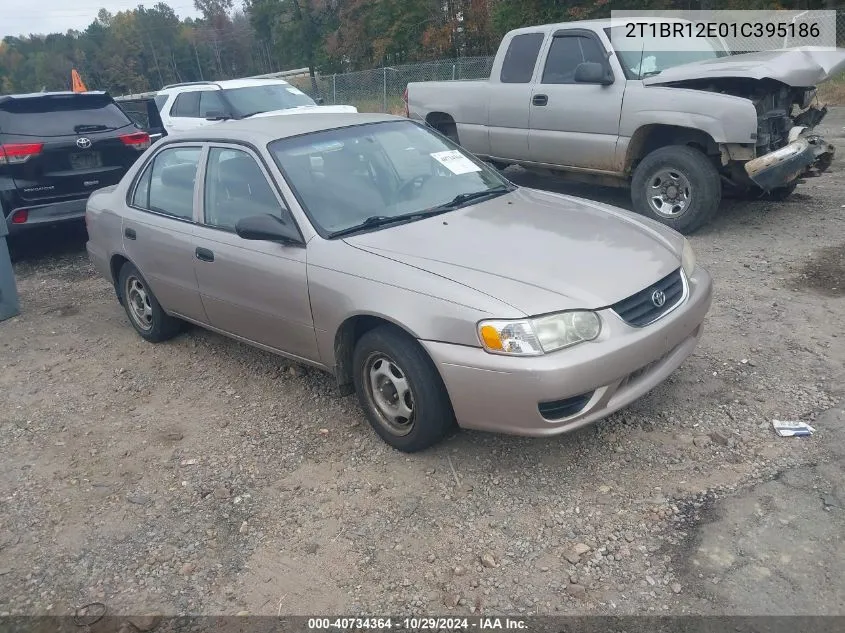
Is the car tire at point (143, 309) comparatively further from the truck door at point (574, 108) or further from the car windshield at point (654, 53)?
the car windshield at point (654, 53)

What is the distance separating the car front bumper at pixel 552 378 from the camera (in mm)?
3129

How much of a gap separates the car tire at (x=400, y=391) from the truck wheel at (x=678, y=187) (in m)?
4.29

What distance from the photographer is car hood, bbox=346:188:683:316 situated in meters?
3.30

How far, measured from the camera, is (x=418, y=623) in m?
2.73

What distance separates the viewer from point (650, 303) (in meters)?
3.49

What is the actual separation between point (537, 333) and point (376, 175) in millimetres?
1652

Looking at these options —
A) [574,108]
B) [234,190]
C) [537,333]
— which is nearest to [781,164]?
[574,108]

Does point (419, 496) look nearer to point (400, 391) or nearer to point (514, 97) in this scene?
point (400, 391)

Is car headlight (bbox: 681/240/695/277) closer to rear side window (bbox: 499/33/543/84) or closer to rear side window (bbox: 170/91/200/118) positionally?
rear side window (bbox: 499/33/543/84)

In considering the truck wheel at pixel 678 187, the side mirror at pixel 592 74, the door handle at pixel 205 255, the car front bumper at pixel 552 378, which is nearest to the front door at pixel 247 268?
the door handle at pixel 205 255

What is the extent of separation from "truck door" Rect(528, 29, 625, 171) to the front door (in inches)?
164

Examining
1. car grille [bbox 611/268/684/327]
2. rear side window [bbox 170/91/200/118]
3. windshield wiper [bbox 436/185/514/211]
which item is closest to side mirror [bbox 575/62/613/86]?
windshield wiper [bbox 436/185/514/211]

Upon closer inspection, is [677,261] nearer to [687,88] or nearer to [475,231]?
[475,231]

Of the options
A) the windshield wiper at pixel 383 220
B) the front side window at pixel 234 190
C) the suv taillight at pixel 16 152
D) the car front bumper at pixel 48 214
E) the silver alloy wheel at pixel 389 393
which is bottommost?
the silver alloy wheel at pixel 389 393
